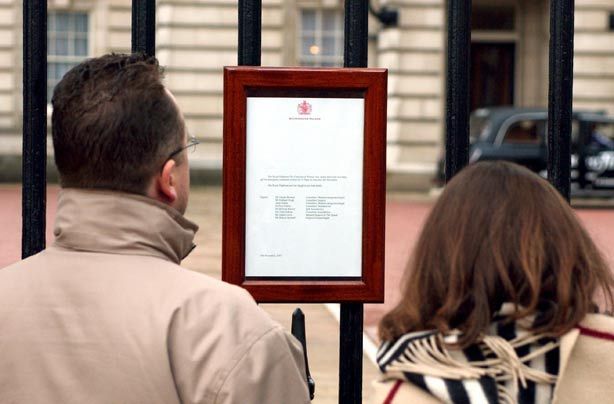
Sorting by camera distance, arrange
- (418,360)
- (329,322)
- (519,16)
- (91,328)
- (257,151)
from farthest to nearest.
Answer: (519,16) < (329,322) < (257,151) < (418,360) < (91,328)

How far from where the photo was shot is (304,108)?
3.13 meters

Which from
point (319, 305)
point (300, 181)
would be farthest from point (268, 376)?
point (319, 305)

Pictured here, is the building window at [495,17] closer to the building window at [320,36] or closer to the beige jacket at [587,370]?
the building window at [320,36]

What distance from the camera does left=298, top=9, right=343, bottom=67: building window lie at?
82.3 ft

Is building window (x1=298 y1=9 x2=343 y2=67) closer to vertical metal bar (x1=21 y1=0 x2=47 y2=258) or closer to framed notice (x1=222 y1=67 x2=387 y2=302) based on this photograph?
vertical metal bar (x1=21 y1=0 x2=47 y2=258)

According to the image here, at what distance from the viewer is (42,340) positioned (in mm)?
1943

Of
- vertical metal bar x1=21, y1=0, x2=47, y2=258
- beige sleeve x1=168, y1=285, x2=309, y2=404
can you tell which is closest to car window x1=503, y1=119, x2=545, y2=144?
vertical metal bar x1=21, y1=0, x2=47, y2=258

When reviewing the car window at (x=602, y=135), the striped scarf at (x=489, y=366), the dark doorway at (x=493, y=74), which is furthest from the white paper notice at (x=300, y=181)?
the dark doorway at (x=493, y=74)

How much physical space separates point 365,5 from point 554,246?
1385mm

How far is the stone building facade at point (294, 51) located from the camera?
2353cm

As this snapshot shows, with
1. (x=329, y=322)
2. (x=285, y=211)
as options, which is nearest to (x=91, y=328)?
(x=285, y=211)

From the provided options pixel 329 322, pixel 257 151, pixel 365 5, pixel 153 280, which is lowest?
pixel 329 322

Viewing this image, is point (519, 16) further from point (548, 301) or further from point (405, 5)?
point (548, 301)

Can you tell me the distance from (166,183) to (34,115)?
4.23 ft
